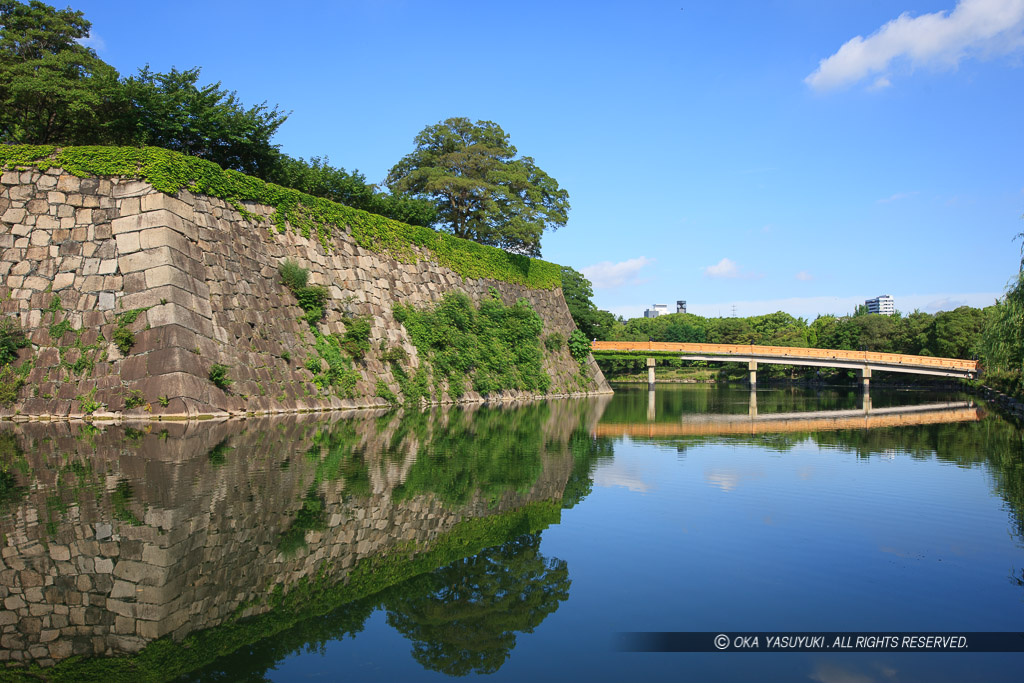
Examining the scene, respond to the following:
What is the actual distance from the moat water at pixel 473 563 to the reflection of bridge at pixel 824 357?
54.0 meters

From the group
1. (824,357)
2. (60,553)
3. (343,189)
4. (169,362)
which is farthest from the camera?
(824,357)

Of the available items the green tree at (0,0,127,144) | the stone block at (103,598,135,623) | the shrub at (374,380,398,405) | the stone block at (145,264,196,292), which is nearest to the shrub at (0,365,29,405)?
the stone block at (145,264,196,292)

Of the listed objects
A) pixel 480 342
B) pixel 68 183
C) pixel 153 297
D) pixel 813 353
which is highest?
pixel 68 183

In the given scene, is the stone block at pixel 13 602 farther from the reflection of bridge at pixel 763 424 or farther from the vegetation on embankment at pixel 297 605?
the reflection of bridge at pixel 763 424

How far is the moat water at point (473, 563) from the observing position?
4.76 metres

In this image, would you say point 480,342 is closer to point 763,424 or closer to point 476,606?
point 763,424

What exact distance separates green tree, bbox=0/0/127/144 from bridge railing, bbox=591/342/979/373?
150 ft

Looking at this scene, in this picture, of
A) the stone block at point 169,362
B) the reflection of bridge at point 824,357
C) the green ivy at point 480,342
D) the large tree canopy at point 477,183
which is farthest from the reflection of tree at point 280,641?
the reflection of bridge at point 824,357

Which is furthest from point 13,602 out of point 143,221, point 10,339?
point 143,221

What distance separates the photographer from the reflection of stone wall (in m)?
5.22

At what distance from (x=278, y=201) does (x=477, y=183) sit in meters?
22.2

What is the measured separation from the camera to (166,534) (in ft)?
24.0

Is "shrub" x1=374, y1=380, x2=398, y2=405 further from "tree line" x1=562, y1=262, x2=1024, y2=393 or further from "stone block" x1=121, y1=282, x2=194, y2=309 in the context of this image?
"tree line" x1=562, y1=262, x2=1024, y2=393

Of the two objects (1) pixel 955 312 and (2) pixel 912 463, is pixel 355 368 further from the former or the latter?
(1) pixel 955 312
